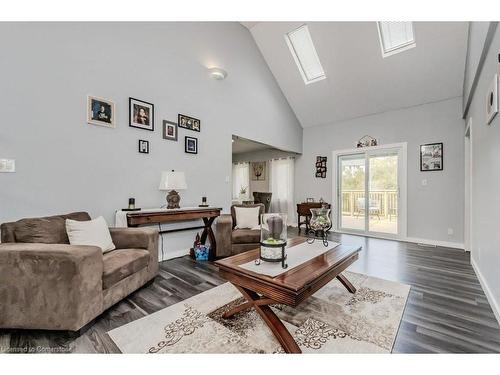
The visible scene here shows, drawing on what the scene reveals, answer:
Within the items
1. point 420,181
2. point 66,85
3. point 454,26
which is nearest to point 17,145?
point 66,85

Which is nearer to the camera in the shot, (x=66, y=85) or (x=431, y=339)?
(x=431, y=339)

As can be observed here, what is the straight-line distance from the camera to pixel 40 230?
1.90 metres

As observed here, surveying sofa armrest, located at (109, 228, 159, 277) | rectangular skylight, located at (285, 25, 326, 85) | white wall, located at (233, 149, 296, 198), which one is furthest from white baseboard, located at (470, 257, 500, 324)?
white wall, located at (233, 149, 296, 198)

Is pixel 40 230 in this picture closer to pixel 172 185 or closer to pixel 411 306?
pixel 172 185

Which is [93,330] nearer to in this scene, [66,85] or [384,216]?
[66,85]

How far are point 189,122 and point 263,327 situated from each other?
2976 millimetres

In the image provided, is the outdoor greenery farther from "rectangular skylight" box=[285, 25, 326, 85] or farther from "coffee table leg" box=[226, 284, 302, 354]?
"coffee table leg" box=[226, 284, 302, 354]

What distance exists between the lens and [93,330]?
1.61m

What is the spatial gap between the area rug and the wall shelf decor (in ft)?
12.9

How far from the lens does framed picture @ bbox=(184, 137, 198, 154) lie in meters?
3.55

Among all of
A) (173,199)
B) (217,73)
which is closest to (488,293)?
(173,199)

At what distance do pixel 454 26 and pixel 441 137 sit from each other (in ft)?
5.90

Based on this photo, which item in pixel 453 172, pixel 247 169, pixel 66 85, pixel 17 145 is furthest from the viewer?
pixel 247 169

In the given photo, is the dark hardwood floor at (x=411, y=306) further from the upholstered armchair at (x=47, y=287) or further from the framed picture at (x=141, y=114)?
the framed picture at (x=141, y=114)
